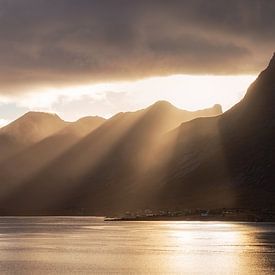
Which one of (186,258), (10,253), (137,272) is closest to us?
(137,272)

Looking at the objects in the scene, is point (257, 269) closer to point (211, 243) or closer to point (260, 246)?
point (260, 246)

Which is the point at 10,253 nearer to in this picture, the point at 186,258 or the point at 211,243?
the point at 186,258

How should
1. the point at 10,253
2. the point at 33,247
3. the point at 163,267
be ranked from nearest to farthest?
the point at 163,267 < the point at 10,253 < the point at 33,247

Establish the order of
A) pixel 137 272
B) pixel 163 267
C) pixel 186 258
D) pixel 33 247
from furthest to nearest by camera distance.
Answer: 1. pixel 33 247
2. pixel 186 258
3. pixel 163 267
4. pixel 137 272

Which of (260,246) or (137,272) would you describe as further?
(260,246)

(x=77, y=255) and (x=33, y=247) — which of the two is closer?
(x=77, y=255)

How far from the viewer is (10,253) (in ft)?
511

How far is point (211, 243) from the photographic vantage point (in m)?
187

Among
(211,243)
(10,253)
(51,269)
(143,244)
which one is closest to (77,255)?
(10,253)

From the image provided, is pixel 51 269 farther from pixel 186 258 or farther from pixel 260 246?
pixel 260 246

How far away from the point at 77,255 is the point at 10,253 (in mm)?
17397

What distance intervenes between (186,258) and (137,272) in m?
27.5

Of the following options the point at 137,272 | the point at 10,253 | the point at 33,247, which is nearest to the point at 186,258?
the point at 137,272

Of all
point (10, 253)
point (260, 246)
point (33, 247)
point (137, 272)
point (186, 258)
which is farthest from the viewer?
point (33, 247)
